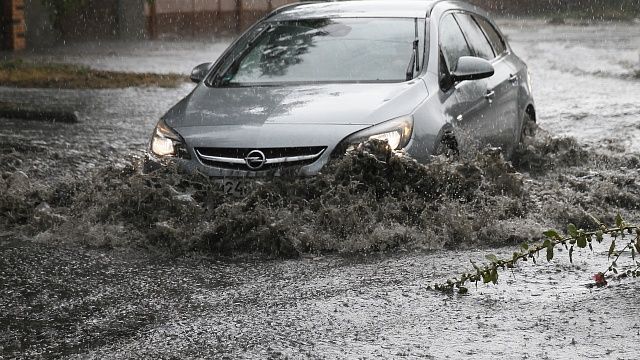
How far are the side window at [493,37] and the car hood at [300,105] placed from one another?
2.51m

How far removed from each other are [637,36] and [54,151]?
76.2 ft

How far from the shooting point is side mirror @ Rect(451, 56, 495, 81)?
28.8 ft

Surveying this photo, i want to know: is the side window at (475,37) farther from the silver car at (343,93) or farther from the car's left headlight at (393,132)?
the car's left headlight at (393,132)

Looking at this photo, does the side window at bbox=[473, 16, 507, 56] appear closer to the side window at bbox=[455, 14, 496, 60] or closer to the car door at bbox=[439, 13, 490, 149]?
the side window at bbox=[455, 14, 496, 60]

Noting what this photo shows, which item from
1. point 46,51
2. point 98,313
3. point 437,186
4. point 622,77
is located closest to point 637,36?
point 622,77

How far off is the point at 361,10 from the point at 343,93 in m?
1.57

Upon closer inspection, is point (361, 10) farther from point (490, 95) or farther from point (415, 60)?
point (490, 95)

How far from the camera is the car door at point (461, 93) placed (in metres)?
8.61

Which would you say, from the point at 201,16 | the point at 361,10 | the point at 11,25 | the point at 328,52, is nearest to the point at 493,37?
the point at 361,10

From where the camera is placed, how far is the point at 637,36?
1267 inches

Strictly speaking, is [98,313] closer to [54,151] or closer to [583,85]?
[54,151]

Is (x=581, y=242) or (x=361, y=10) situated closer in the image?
(x=581, y=242)

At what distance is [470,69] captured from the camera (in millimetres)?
8797

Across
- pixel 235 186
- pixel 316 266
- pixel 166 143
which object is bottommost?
pixel 316 266
